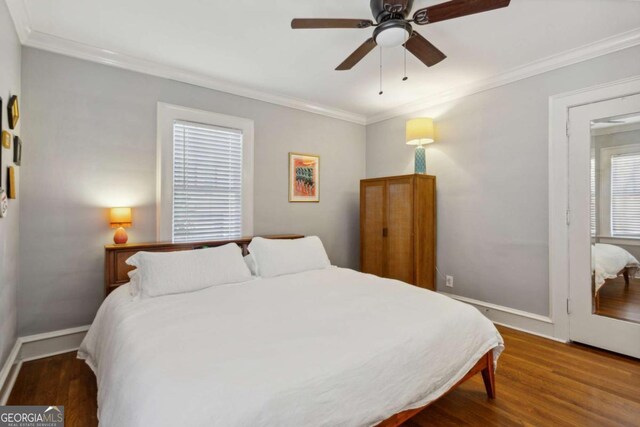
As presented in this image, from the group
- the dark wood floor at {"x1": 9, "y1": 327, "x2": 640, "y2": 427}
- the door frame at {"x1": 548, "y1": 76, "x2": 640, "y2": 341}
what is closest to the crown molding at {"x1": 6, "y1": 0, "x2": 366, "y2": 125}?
the dark wood floor at {"x1": 9, "y1": 327, "x2": 640, "y2": 427}

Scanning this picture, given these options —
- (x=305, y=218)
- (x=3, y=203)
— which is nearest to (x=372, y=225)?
(x=305, y=218)

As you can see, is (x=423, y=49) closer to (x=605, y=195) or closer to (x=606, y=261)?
(x=605, y=195)

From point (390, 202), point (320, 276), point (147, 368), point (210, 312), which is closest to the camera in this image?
point (147, 368)

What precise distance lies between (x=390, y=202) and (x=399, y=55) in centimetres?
168

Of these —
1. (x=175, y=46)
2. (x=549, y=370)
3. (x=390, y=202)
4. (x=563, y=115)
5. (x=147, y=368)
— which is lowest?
(x=549, y=370)

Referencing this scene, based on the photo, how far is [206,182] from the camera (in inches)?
131

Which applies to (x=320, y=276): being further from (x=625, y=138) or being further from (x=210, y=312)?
(x=625, y=138)

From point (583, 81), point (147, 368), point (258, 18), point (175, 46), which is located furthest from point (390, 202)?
point (147, 368)

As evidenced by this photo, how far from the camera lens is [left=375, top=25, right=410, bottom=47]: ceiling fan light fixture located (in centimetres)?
188

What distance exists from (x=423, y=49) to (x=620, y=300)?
2.70 m

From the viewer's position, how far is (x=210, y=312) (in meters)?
1.86

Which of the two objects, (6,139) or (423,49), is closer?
(6,139)

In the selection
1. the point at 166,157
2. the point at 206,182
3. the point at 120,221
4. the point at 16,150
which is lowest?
the point at 120,221

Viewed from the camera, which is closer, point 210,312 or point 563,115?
point 210,312
